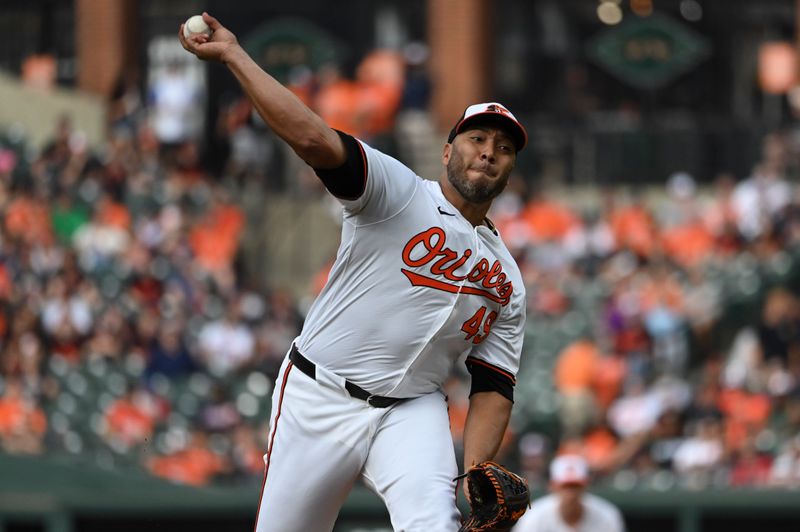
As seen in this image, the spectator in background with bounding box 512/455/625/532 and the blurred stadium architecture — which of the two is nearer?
the spectator in background with bounding box 512/455/625/532

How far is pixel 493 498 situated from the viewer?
5250 mm

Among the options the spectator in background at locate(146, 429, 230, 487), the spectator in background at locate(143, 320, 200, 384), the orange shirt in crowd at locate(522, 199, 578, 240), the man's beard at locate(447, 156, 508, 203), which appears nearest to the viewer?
the man's beard at locate(447, 156, 508, 203)

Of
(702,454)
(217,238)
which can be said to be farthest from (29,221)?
(702,454)

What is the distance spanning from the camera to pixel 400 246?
17.4ft

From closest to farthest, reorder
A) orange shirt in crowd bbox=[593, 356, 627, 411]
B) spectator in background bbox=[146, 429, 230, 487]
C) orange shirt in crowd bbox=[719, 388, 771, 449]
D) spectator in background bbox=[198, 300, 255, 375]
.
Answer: orange shirt in crowd bbox=[719, 388, 771, 449] < orange shirt in crowd bbox=[593, 356, 627, 411] < spectator in background bbox=[146, 429, 230, 487] < spectator in background bbox=[198, 300, 255, 375]

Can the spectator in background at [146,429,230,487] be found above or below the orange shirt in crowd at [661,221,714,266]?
below

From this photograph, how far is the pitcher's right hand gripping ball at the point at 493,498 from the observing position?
5223 mm

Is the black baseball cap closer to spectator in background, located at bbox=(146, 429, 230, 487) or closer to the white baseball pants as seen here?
the white baseball pants

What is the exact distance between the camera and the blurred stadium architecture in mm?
12219

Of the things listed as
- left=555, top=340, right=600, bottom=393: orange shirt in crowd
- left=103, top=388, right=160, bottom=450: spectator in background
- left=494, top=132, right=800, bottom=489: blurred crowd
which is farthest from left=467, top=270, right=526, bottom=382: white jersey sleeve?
left=103, top=388, right=160, bottom=450: spectator in background

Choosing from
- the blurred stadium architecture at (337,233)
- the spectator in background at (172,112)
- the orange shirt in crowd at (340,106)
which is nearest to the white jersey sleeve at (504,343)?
the blurred stadium architecture at (337,233)

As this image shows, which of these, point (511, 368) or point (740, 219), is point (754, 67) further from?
point (511, 368)

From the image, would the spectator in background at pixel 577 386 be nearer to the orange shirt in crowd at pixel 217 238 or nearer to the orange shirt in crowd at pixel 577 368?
the orange shirt in crowd at pixel 577 368

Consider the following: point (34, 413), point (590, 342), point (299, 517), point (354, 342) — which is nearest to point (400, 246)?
point (354, 342)
